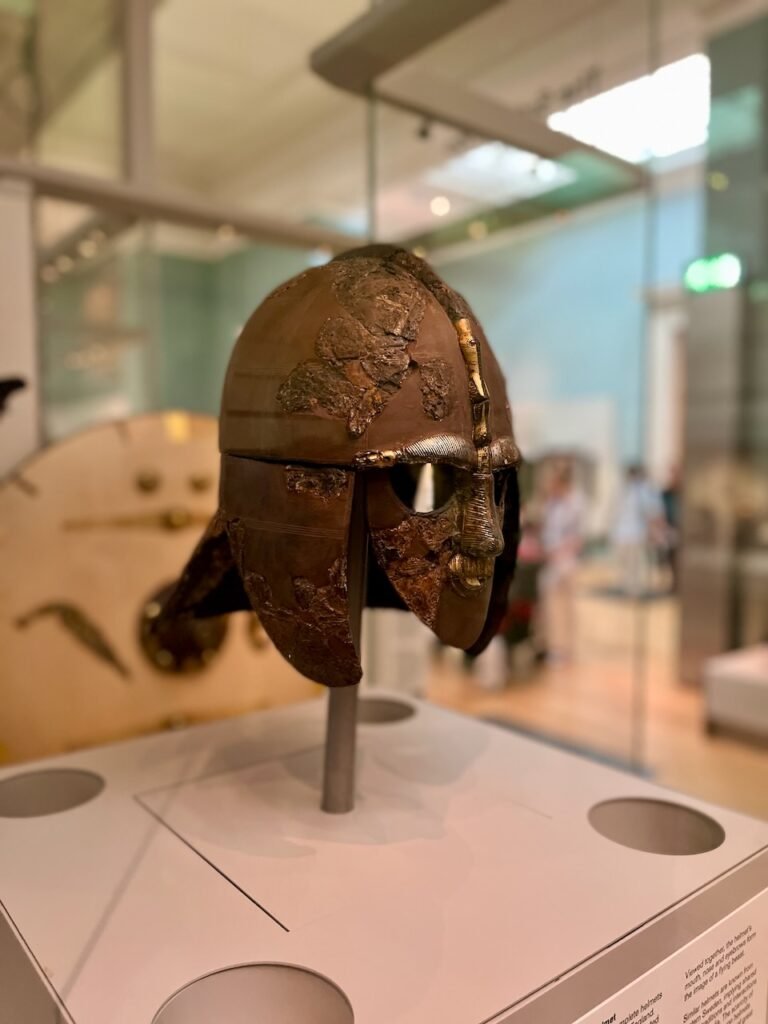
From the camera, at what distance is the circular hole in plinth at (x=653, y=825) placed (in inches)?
59.3

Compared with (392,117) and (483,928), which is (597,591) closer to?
(392,117)

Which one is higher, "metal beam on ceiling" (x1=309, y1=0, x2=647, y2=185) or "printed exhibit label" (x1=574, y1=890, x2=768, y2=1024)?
"metal beam on ceiling" (x1=309, y1=0, x2=647, y2=185)

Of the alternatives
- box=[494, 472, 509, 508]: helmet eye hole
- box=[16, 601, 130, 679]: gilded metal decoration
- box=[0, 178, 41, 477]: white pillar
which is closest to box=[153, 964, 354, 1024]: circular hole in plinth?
box=[494, 472, 509, 508]: helmet eye hole

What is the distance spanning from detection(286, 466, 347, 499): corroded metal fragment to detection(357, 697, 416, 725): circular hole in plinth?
3.10 feet

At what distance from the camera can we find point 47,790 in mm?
1673

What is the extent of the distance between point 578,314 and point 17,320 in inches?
113

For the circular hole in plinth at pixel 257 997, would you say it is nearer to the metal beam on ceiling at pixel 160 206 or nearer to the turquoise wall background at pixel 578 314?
the metal beam on ceiling at pixel 160 206

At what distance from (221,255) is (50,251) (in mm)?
1351

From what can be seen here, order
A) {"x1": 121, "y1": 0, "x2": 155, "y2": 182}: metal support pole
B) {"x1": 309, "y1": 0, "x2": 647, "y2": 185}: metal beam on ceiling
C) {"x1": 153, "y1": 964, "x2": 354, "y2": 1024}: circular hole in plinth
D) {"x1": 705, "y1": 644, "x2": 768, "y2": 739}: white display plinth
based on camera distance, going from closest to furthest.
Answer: {"x1": 153, "y1": 964, "x2": 354, "y2": 1024}: circular hole in plinth
{"x1": 309, "y1": 0, "x2": 647, "y2": 185}: metal beam on ceiling
{"x1": 121, "y1": 0, "x2": 155, "y2": 182}: metal support pole
{"x1": 705, "y1": 644, "x2": 768, "y2": 739}: white display plinth

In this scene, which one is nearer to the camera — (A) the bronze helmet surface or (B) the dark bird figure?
(A) the bronze helmet surface

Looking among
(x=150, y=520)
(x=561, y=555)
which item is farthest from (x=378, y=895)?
(x=561, y=555)

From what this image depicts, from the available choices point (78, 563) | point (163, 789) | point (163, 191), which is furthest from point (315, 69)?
point (163, 789)

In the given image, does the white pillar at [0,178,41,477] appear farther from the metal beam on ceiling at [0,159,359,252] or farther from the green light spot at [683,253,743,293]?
the green light spot at [683,253,743,293]

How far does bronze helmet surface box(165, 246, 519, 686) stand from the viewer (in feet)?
3.92
